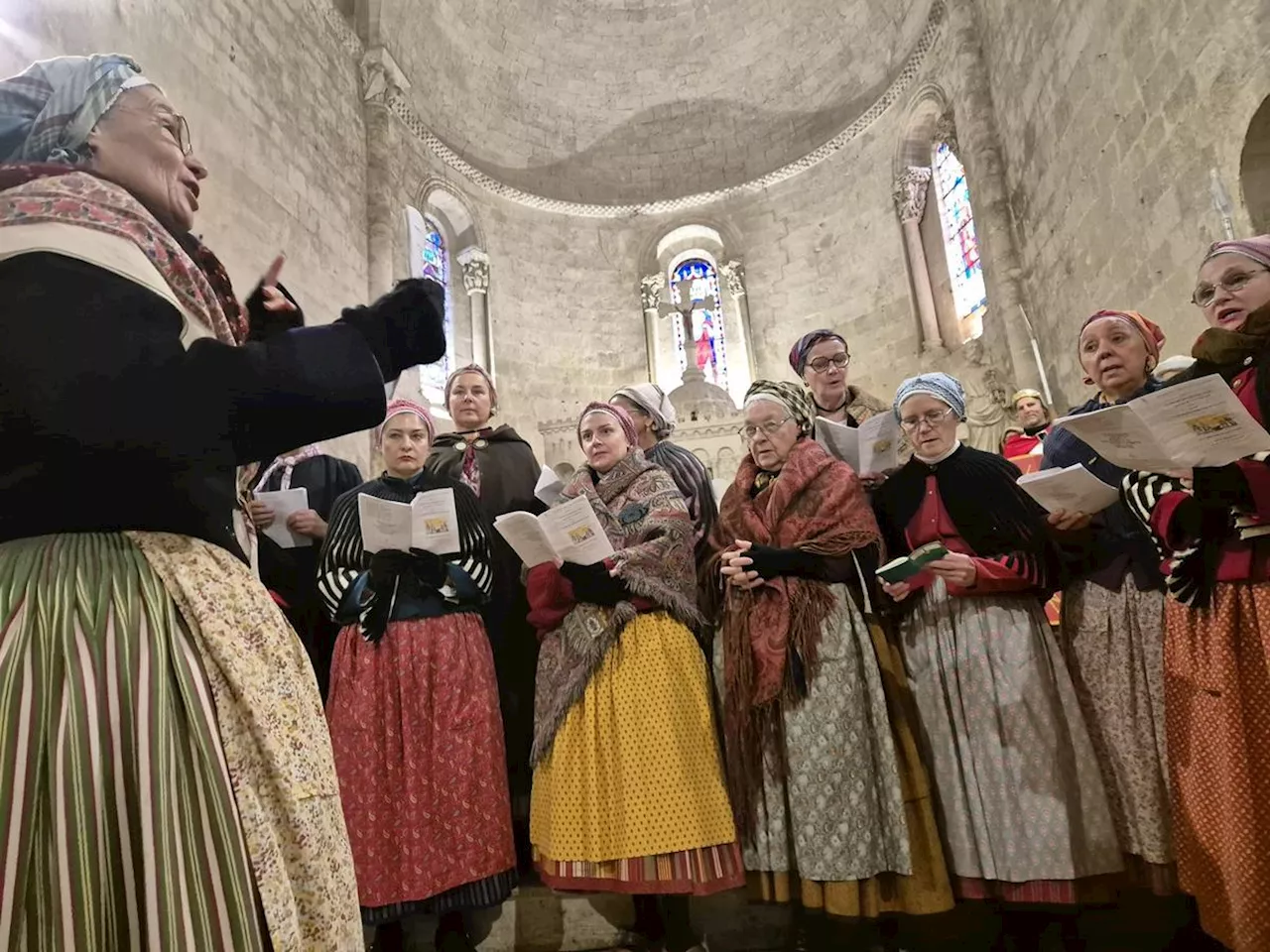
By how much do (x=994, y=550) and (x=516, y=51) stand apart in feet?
37.3

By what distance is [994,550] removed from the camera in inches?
97.0

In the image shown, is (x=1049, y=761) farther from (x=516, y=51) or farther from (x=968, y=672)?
(x=516, y=51)

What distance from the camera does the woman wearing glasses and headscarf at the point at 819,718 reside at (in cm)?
223

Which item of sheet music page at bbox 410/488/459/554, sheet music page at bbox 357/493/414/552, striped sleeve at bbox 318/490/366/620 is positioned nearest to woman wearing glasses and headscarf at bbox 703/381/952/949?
sheet music page at bbox 410/488/459/554

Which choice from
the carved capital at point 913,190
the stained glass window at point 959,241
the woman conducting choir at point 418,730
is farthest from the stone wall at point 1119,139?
the woman conducting choir at point 418,730

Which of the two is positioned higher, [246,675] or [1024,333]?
[1024,333]

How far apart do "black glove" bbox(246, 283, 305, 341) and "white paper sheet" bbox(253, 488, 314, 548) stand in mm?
1556

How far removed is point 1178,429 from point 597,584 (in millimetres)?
1644

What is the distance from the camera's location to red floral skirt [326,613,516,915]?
7.64ft

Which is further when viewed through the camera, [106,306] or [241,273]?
[241,273]

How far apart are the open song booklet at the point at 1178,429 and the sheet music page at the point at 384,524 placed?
1.94 metres

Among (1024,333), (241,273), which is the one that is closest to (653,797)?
(241,273)

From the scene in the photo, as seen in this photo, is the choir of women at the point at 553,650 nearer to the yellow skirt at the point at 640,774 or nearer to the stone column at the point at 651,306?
the yellow skirt at the point at 640,774

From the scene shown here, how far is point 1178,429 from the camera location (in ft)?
5.67
